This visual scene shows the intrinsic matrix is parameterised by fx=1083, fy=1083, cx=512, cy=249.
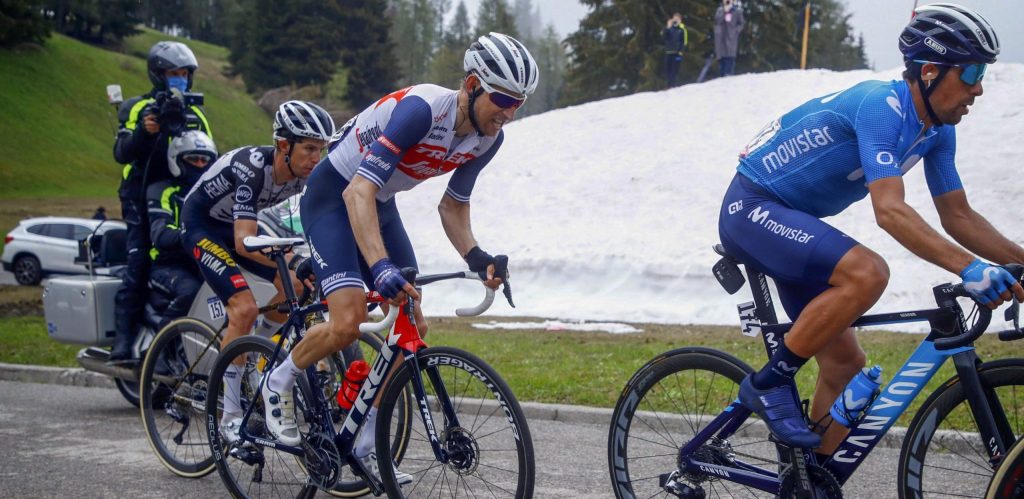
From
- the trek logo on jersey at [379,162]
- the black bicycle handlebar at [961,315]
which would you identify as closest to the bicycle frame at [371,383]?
the trek logo on jersey at [379,162]

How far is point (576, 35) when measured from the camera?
177 ft

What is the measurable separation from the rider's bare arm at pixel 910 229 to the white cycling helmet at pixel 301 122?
3.40 meters

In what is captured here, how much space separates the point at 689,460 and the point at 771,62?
52804 mm

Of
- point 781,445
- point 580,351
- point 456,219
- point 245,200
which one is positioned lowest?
point 580,351

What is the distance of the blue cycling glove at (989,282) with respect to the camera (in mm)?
3516

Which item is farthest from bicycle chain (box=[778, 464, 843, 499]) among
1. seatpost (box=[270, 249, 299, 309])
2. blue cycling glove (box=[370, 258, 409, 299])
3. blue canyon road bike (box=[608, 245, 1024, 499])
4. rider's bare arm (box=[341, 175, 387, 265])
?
seatpost (box=[270, 249, 299, 309])

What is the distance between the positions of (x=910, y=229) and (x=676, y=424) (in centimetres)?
141

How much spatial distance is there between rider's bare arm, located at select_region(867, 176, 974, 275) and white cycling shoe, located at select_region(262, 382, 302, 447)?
291 centimetres

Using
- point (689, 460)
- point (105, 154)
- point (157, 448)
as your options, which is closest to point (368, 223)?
point (689, 460)

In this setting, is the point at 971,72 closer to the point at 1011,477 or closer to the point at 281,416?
the point at 1011,477

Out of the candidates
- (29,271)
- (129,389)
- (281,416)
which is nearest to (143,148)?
(129,389)

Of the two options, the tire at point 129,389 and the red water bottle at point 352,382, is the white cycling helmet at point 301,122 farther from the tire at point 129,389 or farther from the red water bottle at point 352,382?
the tire at point 129,389

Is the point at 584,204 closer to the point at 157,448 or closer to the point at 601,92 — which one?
the point at 157,448

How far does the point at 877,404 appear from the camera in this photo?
4.00m
